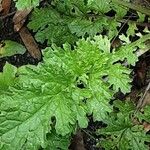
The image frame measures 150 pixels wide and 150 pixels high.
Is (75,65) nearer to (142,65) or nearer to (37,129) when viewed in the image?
(37,129)

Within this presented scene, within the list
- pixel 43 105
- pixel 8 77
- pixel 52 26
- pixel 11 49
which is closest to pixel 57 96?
pixel 43 105

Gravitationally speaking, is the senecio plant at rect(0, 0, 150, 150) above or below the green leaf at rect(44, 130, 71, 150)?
above

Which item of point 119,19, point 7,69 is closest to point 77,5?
point 119,19

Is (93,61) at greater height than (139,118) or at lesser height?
greater

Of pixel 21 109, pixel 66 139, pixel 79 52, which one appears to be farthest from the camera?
pixel 66 139

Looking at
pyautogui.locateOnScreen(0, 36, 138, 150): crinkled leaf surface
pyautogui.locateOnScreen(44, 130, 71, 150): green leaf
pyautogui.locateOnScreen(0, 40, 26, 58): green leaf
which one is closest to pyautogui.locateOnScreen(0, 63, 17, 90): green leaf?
pyautogui.locateOnScreen(0, 40, 26, 58): green leaf

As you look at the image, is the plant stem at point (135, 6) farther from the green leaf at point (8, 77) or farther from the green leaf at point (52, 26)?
the green leaf at point (8, 77)

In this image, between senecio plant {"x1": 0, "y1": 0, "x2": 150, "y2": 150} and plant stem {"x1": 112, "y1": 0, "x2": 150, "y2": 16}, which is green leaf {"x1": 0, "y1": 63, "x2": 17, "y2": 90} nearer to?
senecio plant {"x1": 0, "y1": 0, "x2": 150, "y2": 150}
